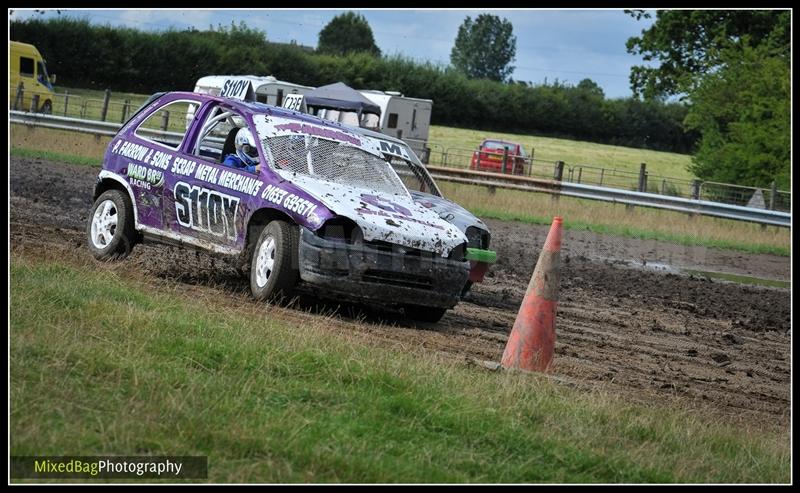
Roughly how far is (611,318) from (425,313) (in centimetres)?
232

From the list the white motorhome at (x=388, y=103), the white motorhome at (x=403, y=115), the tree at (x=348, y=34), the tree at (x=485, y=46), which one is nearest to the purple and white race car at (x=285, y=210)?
the white motorhome at (x=388, y=103)

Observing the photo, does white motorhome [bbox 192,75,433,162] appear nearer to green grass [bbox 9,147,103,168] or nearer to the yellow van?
the yellow van

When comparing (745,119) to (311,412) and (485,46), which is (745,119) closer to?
(311,412)

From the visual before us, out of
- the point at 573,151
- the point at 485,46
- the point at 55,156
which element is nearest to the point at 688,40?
the point at 573,151

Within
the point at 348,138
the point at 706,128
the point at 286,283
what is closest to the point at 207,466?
the point at 286,283

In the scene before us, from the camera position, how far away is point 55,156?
81.9 ft

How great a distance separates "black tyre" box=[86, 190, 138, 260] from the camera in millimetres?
10734

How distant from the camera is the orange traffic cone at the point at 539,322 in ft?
26.0

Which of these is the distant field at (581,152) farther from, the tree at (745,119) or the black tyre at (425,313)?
the black tyre at (425,313)

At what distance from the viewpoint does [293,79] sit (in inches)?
2660

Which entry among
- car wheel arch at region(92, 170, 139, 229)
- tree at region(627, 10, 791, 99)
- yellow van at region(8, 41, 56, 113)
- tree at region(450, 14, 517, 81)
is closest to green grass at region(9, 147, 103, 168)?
car wheel arch at region(92, 170, 139, 229)

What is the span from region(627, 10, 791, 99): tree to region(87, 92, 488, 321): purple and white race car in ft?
110

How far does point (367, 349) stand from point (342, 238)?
1.93 m

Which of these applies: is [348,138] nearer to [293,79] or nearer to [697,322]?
[697,322]
